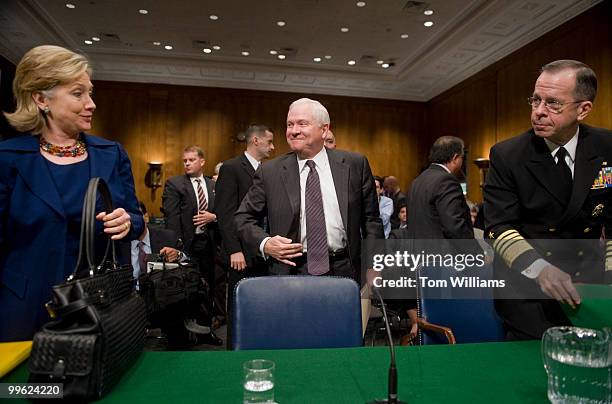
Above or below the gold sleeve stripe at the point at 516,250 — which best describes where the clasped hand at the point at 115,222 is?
above

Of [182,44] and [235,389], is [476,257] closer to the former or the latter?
[235,389]

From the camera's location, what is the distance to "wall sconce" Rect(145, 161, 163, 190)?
32.0 feet

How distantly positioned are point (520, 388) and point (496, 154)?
36.7 inches

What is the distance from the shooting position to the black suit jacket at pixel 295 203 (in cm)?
228

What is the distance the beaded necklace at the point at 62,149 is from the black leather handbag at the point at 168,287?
1.60m

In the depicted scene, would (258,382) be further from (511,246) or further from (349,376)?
(511,246)

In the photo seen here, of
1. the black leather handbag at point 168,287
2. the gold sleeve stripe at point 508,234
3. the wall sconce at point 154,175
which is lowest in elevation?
the black leather handbag at point 168,287

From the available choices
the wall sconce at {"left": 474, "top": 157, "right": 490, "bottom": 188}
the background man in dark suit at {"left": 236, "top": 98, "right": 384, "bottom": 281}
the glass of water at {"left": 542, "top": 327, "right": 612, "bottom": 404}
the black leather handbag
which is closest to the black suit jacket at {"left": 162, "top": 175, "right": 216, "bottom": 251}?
the black leather handbag

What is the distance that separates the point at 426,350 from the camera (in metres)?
1.28

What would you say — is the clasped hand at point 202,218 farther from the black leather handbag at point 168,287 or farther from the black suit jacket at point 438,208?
the black suit jacket at point 438,208

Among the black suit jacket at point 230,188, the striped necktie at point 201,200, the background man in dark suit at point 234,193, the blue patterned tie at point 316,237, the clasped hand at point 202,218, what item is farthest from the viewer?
the striped necktie at point 201,200

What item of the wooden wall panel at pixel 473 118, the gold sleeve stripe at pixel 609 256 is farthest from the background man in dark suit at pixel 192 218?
the wooden wall panel at pixel 473 118

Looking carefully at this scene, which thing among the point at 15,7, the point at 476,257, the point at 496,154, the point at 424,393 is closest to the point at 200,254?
the point at 476,257

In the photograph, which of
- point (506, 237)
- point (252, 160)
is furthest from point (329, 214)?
point (252, 160)
